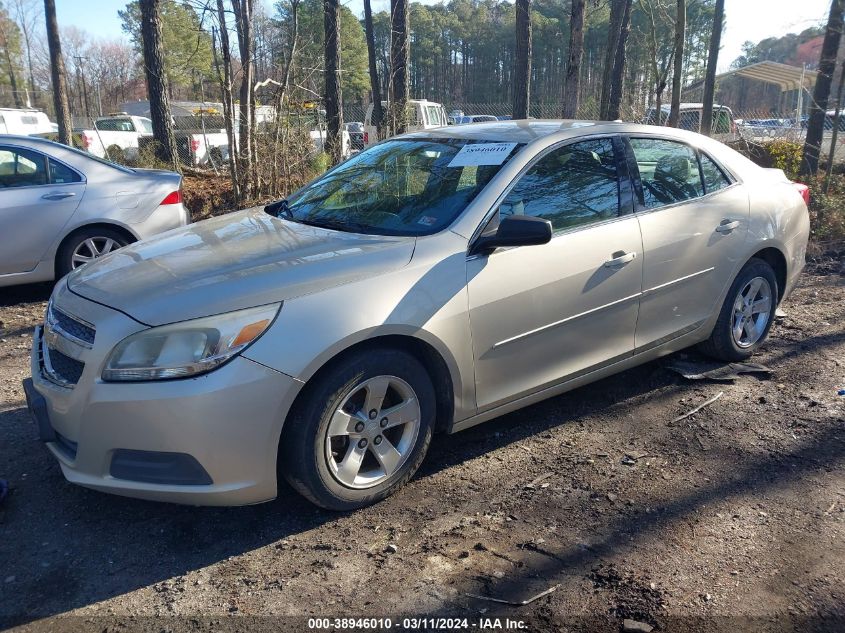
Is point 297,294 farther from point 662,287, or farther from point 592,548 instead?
point 662,287

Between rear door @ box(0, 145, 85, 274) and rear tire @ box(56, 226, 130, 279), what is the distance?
→ 142mm

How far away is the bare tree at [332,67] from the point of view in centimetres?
1271

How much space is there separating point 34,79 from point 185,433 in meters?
52.4

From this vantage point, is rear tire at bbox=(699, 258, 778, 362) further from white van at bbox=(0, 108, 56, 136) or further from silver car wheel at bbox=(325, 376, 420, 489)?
white van at bbox=(0, 108, 56, 136)

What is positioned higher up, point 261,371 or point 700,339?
point 261,371

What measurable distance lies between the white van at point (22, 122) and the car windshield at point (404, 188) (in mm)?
24239

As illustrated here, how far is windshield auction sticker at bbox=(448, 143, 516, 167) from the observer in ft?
12.0

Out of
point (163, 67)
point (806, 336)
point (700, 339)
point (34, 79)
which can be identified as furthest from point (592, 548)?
point (34, 79)

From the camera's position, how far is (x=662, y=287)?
4.04 metres

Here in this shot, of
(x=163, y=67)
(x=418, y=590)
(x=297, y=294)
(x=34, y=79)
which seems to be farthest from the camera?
(x=34, y=79)

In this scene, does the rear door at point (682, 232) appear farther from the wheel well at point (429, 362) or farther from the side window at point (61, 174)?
the side window at point (61, 174)

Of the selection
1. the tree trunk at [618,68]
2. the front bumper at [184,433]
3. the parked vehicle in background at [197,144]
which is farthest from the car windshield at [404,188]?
the tree trunk at [618,68]

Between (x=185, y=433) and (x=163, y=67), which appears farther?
(x=163, y=67)

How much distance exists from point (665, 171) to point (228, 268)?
107 inches
